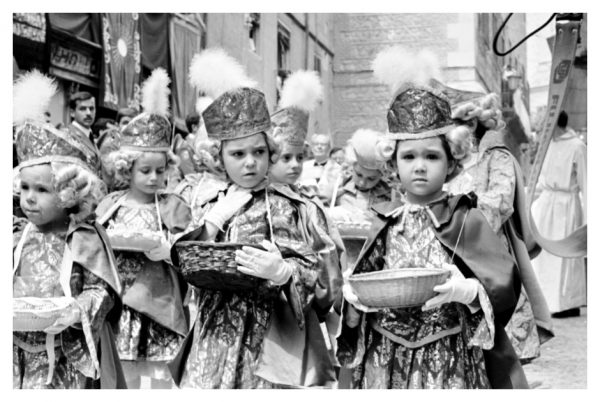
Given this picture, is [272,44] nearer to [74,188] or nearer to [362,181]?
[362,181]

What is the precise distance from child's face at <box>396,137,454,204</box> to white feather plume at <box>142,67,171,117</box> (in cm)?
270

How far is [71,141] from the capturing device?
14.4 ft

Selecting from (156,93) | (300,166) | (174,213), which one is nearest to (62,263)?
(174,213)

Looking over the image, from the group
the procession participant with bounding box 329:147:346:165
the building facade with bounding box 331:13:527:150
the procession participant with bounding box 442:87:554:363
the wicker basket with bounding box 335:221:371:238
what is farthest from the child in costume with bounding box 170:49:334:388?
the building facade with bounding box 331:13:527:150

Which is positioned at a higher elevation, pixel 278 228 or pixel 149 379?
pixel 278 228

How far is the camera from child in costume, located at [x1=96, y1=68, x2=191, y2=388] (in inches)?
230

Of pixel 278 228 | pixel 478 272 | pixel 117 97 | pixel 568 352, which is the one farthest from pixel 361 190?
pixel 117 97

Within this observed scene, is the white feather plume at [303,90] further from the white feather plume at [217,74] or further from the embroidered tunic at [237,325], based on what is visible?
the embroidered tunic at [237,325]

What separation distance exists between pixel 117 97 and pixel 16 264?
10.0 m

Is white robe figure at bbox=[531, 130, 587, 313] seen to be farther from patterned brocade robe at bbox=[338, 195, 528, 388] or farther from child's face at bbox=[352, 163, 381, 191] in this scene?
patterned brocade robe at bbox=[338, 195, 528, 388]

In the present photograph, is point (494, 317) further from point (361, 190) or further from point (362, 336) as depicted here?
point (361, 190)

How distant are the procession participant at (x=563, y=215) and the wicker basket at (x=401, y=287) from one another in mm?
6802

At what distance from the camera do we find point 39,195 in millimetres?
4211
